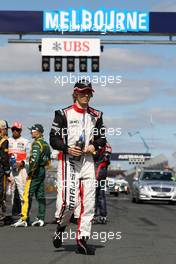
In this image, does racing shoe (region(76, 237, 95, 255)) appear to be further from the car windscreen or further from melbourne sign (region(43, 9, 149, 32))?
melbourne sign (region(43, 9, 149, 32))

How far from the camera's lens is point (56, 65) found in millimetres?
24859

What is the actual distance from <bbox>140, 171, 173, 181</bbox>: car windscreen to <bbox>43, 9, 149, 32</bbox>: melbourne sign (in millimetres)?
5612

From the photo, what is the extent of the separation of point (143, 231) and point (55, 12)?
16614mm

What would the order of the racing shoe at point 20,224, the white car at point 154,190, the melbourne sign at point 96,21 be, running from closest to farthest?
the racing shoe at point 20,224
the white car at point 154,190
the melbourne sign at point 96,21

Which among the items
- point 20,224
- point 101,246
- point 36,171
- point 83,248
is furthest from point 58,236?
point 36,171

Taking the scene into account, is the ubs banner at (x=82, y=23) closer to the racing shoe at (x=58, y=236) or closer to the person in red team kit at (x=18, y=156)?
the person in red team kit at (x=18, y=156)

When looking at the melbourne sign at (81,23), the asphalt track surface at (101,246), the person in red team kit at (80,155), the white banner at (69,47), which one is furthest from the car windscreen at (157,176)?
the person in red team kit at (80,155)

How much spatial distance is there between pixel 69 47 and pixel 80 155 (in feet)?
62.7

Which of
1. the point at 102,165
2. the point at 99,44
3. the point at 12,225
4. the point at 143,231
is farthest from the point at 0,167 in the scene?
the point at 99,44

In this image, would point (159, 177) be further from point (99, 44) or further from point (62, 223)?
point (62, 223)

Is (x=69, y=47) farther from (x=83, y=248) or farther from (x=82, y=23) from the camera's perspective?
(x=83, y=248)

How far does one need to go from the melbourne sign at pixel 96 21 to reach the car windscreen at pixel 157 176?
5.61m

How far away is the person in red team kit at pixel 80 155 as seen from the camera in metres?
7.53

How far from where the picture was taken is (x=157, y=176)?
26.7 meters
